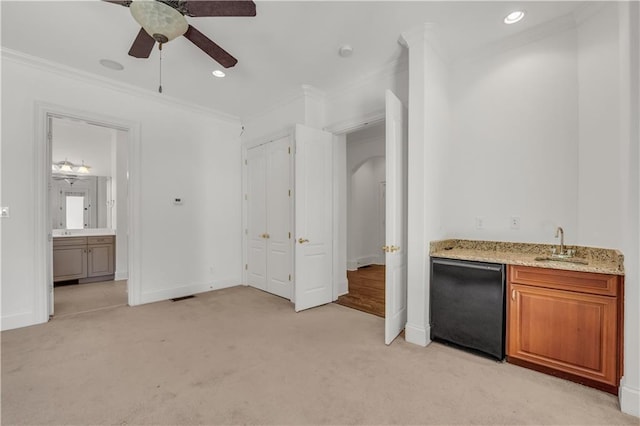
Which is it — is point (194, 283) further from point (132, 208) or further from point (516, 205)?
point (516, 205)

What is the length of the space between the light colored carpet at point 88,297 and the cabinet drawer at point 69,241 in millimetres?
731

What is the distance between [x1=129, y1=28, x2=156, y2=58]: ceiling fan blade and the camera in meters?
2.22

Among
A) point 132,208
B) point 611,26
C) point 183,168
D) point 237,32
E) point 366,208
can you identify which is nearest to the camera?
point 611,26

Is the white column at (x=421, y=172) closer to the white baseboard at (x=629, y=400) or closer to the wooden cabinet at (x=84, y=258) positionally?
the white baseboard at (x=629, y=400)

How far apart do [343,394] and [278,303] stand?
215cm

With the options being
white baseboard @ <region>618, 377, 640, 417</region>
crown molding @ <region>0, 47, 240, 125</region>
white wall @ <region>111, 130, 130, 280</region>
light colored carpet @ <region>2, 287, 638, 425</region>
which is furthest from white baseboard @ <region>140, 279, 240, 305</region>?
white baseboard @ <region>618, 377, 640, 417</region>

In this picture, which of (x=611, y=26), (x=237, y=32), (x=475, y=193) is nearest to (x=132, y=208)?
(x=237, y=32)

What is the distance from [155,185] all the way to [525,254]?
4603 millimetres

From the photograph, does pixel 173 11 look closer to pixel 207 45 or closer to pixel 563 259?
pixel 207 45

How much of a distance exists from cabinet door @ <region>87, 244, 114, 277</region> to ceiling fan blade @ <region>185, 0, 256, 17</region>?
5.05 meters

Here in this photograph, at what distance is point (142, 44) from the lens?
233 centimetres

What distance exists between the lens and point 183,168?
4.40 metres

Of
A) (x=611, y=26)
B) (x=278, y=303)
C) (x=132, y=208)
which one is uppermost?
(x=611, y=26)

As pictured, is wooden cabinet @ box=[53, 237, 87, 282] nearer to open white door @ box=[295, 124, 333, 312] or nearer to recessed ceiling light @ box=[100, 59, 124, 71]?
recessed ceiling light @ box=[100, 59, 124, 71]
